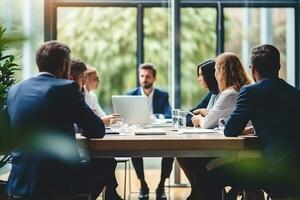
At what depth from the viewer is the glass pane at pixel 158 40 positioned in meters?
7.52

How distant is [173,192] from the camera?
5102 millimetres

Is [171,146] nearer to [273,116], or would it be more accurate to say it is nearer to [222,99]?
[273,116]

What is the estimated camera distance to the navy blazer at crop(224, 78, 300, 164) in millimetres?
2354

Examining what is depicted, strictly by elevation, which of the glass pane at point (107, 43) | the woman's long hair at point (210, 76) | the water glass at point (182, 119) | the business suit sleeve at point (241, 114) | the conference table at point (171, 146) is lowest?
the conference table at point (171, 146)

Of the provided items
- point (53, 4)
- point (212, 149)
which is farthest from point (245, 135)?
point (53, 4)

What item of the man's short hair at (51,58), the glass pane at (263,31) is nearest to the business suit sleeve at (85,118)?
the man's short hair at (51,58)

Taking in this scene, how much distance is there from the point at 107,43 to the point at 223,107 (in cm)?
516

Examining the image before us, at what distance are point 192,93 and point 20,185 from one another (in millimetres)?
5712

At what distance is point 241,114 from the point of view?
96.3 inches

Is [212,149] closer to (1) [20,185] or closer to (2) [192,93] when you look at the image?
(1) [20,185]

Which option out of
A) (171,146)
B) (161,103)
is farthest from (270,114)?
(161,103)

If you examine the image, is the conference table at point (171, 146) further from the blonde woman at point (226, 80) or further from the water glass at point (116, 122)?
the water glass at point (116, 122)

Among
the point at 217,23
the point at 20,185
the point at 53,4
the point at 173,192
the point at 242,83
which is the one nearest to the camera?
the point at 20,185

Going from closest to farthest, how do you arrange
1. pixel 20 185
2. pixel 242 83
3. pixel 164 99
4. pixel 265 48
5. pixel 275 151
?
pixel 20 185 < pixel 275 151 < pixel 265 48 < pixel 242 83 < pixel 164 99
